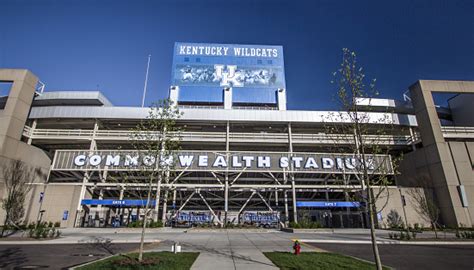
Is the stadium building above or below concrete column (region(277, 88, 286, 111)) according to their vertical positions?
below

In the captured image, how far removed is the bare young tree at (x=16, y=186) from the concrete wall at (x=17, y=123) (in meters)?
0.57

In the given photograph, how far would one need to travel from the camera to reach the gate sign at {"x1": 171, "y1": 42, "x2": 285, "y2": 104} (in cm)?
4747

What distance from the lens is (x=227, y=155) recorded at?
36000 millimetres

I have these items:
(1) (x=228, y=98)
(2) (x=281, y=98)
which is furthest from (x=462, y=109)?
(1) (x=228, y=98)

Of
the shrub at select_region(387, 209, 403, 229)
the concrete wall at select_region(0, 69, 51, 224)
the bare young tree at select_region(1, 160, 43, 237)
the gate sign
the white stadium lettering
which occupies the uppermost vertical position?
the gate sign

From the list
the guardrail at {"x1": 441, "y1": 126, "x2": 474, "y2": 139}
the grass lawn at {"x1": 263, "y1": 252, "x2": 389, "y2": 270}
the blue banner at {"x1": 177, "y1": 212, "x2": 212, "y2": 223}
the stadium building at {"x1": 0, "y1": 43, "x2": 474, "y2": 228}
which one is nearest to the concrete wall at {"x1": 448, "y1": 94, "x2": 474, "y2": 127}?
the stadium building at {"x1": 0, "y1": 43, "x2": 474, "y2": 228}

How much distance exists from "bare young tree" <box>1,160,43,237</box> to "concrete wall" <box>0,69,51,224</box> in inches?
22.3

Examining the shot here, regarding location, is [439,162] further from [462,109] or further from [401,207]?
[462,109]

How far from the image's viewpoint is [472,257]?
39.7ft

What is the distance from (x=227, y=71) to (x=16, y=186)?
122 ft

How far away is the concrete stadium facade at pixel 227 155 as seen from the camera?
32.3 m

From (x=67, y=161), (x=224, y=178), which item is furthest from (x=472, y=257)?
(x=67, y=161)

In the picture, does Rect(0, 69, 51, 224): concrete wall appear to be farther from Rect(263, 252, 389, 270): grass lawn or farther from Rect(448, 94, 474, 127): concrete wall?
Rect(448, 94, 474, 127): concrete wall

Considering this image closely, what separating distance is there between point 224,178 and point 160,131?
87.5ft
